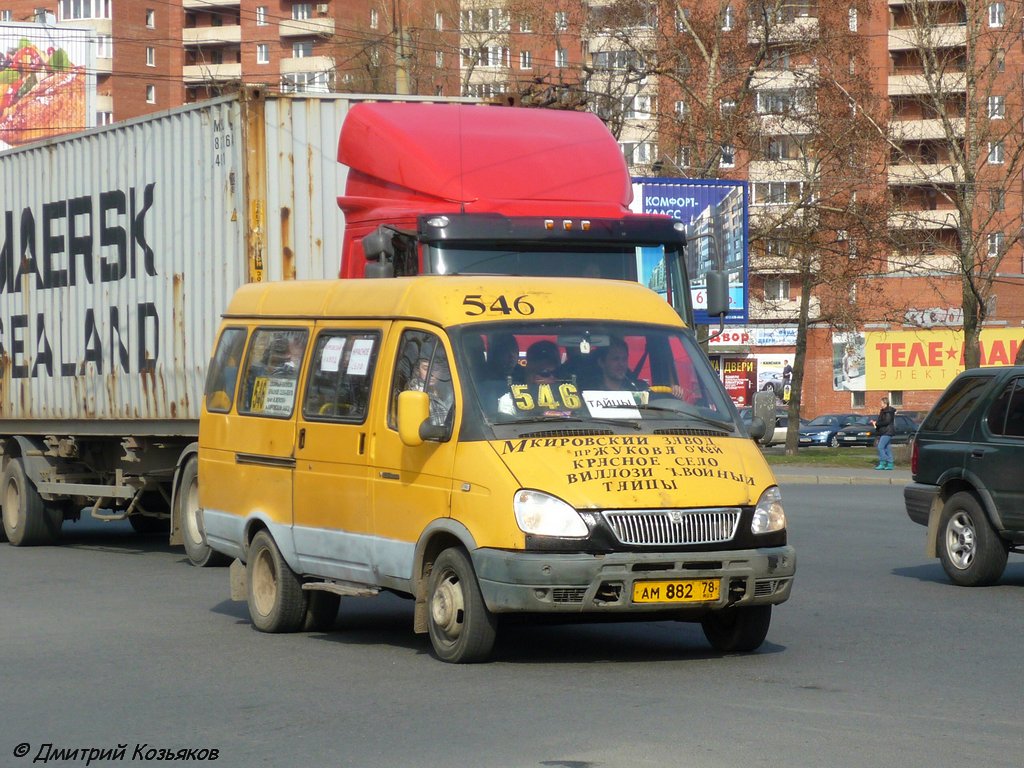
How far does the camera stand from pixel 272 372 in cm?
1086

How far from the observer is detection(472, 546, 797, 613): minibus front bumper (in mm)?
8516

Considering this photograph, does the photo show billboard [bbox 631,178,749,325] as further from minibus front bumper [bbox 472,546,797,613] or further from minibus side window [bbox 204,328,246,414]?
minibus front bumper [bbox 472,546,797,613]

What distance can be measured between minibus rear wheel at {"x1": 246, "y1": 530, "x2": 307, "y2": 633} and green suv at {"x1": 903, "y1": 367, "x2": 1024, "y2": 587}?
19.2 ft

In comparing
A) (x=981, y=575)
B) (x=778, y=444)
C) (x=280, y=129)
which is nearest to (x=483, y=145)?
(x=280, y=129)

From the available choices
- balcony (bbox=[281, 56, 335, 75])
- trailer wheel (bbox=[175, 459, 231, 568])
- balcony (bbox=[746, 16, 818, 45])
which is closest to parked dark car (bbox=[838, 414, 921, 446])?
balcony (bbox=[746, 16, 818, 45])

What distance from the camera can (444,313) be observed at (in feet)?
31.0

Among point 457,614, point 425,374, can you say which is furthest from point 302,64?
point 457,614

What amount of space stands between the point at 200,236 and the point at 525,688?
26.8 feet

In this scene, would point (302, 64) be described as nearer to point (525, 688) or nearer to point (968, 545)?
point (968, 545)

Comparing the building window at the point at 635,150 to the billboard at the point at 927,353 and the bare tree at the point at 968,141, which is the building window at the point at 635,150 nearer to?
the bare tree at the point at 968,141

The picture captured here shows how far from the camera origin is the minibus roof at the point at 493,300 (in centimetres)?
953

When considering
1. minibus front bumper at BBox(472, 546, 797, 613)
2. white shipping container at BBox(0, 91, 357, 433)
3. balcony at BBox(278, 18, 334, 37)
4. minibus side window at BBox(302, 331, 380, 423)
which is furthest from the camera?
balcony at BBox(278, 18, 334, 37)

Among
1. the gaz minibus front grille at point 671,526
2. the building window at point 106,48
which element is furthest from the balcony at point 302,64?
the gaz minibus front grille at point 671,526

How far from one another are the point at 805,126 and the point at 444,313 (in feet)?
112
